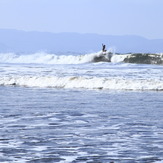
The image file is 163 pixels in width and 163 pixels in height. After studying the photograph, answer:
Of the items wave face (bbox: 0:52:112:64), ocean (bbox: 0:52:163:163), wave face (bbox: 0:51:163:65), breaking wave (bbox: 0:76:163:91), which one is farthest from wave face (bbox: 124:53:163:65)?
ocean (bbox: 0:52:163:163)

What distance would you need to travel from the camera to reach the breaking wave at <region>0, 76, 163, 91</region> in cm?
2747

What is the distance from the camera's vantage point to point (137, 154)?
1081 cm

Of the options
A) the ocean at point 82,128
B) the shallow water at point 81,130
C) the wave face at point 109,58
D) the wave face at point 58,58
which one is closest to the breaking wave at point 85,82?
the ocean at point 82,128

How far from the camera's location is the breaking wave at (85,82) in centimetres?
2747

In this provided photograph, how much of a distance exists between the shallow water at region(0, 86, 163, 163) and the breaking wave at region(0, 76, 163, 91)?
613cm

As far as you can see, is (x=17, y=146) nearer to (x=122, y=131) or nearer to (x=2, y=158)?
(x=2, y=158)

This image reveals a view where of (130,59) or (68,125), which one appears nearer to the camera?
(68,125)

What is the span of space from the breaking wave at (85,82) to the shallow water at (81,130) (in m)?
6.13

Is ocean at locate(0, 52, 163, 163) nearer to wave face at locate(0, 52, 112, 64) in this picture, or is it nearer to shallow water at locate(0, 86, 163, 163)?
shallow water at locate(0, 86, 163, 163)

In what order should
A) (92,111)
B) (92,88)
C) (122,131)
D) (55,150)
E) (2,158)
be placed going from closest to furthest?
1. (2,158)
2. (55,150)
3. (122,131)
4. (92,111)
5. (92,88)

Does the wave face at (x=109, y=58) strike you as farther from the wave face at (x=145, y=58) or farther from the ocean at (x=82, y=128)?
the ocean at (x=82, y=128)

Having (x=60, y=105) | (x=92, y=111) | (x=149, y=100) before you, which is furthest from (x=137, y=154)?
(x=149, y=100)

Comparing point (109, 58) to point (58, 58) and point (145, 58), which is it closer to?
point (145, 58)

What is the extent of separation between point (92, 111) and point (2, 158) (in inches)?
287
